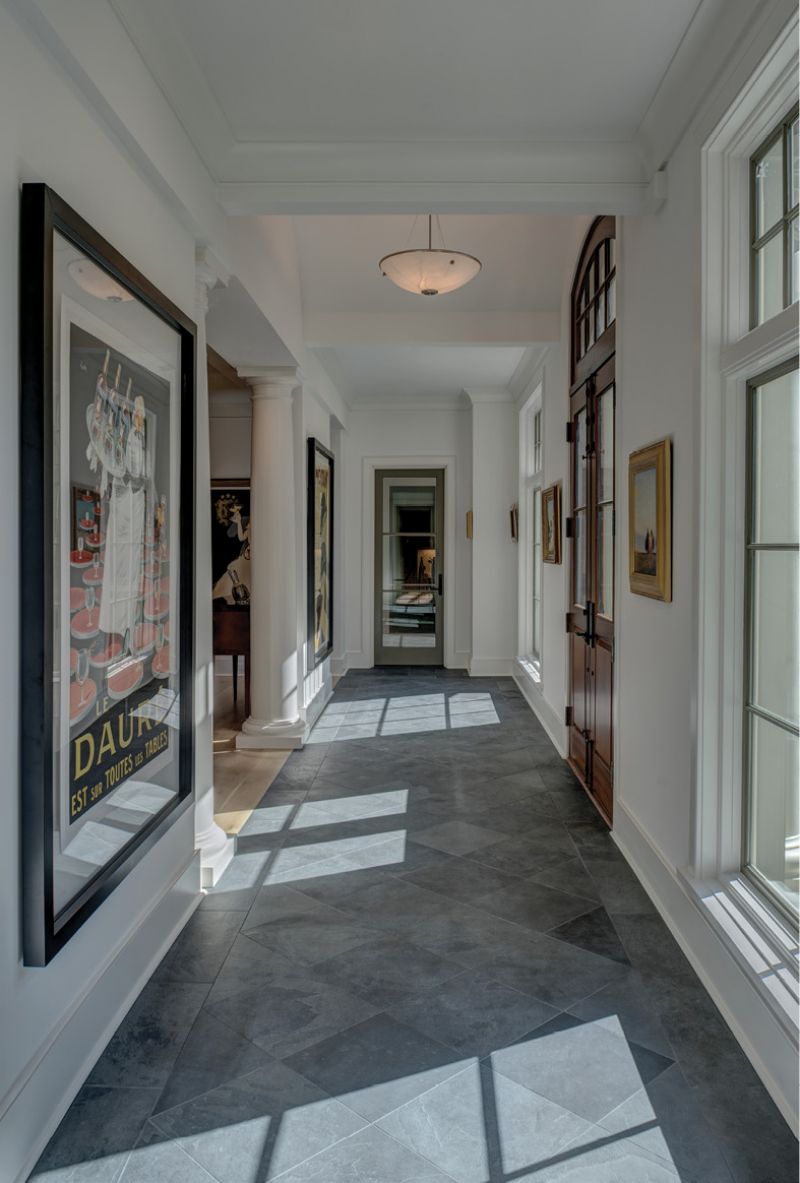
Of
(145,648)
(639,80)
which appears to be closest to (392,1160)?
(145,648)

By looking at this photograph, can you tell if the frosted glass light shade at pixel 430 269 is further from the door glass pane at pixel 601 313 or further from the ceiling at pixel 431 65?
the ceiling at pixel 431 65

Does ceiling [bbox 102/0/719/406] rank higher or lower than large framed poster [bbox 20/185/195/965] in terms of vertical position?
higher

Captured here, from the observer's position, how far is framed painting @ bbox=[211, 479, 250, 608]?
7.17 metres

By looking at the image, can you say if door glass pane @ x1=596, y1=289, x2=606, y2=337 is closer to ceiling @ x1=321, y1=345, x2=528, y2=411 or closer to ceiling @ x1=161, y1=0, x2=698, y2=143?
ceiling @ x1=161, y1=0, x2=698, y2=143

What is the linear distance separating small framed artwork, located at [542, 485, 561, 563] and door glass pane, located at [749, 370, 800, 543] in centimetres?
299

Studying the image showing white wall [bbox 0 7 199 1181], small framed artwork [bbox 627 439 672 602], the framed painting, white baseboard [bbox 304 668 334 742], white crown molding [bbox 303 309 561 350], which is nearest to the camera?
white wall [bbox 0 7 199 1181]

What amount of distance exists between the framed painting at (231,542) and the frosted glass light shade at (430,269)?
3.51 metres

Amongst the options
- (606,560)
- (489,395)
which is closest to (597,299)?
(606,560)

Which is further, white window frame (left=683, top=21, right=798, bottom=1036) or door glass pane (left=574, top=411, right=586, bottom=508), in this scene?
door glass pane (left=574, top=411, right=586, bottom=508)

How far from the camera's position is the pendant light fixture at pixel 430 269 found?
4184 mm

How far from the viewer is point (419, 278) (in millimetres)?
4301

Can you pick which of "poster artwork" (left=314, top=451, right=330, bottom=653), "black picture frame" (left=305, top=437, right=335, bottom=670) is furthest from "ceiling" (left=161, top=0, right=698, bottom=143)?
"poster artwork" (left=314, top=451, right=330, bottom=653)

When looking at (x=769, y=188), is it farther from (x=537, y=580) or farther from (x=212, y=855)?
(x=537, y=580)

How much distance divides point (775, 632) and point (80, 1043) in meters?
2.14
